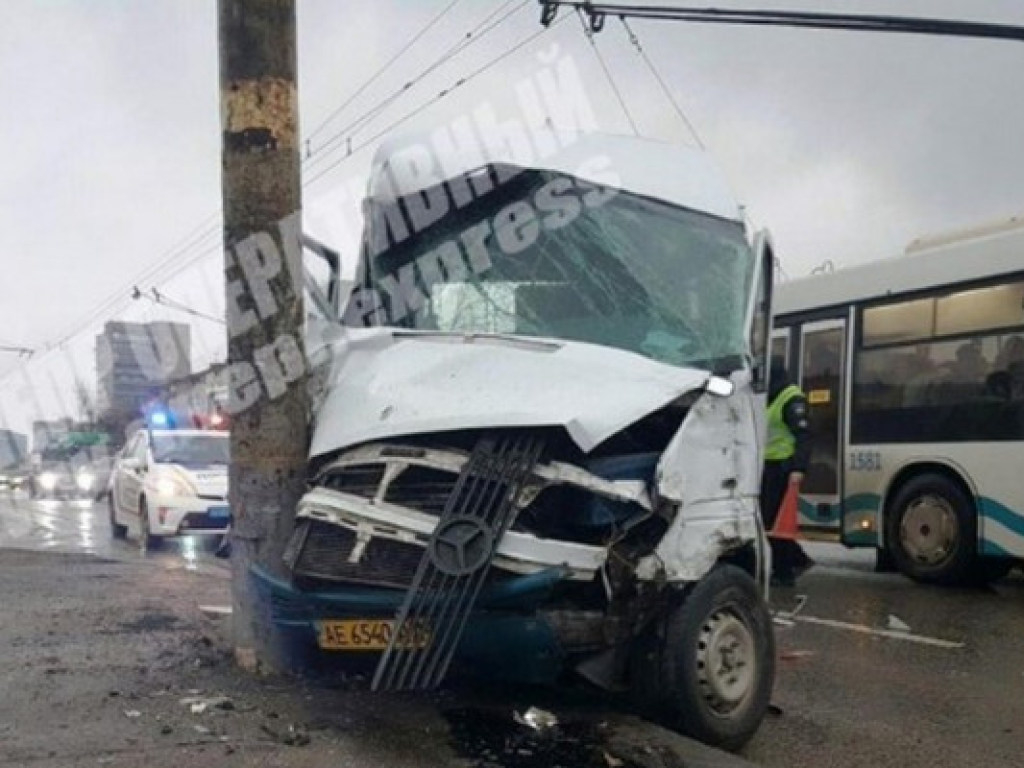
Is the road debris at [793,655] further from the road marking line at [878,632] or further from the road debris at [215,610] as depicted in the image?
the road debris at [215,610]

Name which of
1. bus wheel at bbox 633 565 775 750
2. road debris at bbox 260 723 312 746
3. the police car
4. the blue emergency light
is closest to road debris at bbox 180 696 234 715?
road debris at bbox 260 723 312 746

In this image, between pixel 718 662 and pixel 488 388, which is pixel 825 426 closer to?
pixel 718 662

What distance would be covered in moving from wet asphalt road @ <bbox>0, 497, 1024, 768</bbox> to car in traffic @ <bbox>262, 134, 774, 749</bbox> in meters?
0.72

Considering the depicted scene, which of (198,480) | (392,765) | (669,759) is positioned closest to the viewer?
(392,765)

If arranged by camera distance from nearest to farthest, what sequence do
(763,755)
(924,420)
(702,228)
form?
(763,755) → (702,228) → (924,420)

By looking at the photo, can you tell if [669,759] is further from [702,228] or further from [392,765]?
[702,228]

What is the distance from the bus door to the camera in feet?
37.8

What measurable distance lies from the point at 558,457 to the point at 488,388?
1.48 feet

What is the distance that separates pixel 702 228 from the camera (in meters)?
5.86

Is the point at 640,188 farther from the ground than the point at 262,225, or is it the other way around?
the point at 640,188

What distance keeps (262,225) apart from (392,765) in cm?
267

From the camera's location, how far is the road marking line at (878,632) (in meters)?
7.89

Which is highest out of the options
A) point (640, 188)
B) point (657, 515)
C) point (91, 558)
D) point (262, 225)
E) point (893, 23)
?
point (893, 23)

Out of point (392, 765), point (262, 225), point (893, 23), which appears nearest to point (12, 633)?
point (262, 225)
